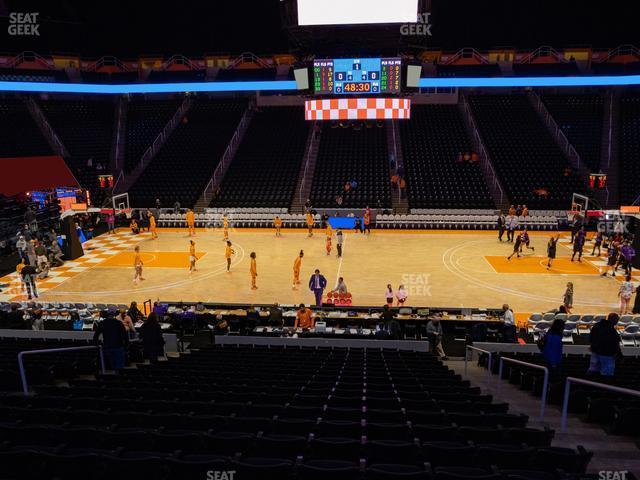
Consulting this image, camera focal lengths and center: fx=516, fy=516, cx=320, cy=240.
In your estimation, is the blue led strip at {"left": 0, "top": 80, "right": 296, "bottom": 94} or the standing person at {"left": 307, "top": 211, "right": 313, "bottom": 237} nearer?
the standing person at {"left": 307, "top": 211, "right": 313, "bottom": 237}

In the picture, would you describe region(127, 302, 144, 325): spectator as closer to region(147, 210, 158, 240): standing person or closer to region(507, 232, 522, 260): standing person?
region(147, 210, 158, 240): standing person

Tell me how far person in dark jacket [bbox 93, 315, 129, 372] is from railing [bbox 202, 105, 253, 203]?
2581 centimetres

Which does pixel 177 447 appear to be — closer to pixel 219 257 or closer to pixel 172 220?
pixel 219 257

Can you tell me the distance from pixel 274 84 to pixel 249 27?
7.85m

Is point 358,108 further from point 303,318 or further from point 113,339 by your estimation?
point 113,339

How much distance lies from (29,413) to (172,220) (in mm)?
27776

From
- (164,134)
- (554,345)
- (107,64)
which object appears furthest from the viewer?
(107,64)

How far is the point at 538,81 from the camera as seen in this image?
37656 mm

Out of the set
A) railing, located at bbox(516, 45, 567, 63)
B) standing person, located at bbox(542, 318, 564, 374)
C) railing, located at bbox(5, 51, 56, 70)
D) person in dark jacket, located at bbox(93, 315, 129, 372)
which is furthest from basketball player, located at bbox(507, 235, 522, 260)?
railing, located at bbox(5, 51, 56, 70)

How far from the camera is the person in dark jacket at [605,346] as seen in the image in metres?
8.68

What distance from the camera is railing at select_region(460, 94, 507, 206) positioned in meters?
34.0

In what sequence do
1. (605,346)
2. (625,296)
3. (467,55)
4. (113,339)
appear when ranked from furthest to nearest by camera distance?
1. (467,55)
2. (625,296)
3. (113,339)
4. (605,346)

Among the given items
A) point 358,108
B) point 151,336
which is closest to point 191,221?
point 358,108

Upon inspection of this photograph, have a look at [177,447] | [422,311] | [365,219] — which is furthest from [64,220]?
[177,447]
